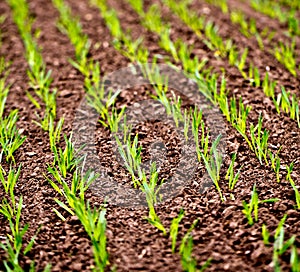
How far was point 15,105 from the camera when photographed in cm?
304

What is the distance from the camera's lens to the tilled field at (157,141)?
1931 mm

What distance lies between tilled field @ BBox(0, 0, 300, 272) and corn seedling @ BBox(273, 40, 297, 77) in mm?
13

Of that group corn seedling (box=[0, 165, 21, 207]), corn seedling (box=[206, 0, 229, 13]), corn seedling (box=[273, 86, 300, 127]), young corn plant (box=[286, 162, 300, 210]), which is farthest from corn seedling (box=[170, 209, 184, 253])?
corn seedling (box=[206, 0, 229, 13])

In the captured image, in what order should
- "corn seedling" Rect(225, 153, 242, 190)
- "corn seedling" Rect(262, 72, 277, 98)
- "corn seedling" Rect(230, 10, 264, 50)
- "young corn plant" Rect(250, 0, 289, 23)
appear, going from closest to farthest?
"corn seedling" Rect(225, 153, 242, 190), "corn seedling" Rect(262, 72, 277, 98), "corn seedling" Rect(230, 10, 264, 50), "young corn plant" Rect(250, 0, 289, 23)

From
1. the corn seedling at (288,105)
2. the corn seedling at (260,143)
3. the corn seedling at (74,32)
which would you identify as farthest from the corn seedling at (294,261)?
the corn seedling at (74,32)

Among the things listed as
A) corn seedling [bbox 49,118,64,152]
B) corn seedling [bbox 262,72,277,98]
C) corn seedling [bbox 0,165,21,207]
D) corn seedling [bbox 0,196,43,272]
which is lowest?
corn seedling [bbox 0,196,43,272]

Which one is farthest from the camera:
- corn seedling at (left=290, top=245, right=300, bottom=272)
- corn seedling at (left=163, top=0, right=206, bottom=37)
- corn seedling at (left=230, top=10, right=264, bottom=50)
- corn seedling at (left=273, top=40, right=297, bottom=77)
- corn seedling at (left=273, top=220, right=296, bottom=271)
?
corn seedling at (left=163, top=0, right=206, bottom=37)

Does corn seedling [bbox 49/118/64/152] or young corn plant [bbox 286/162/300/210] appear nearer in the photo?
young corn plant [bbox 286/162/300/210]

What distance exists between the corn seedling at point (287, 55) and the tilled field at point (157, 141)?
0.5 inches

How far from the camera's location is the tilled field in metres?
1.93

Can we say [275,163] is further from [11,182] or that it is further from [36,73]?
[36,73]

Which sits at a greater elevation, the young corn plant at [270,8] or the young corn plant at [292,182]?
the young corn plant at [270,8]

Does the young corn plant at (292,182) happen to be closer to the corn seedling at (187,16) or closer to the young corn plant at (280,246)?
the young corn plant at (280,246)

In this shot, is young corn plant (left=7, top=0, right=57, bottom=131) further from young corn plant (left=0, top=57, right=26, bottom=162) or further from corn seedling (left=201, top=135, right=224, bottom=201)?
corn seedling (left=201, top=135, right=224, bottom=201)
